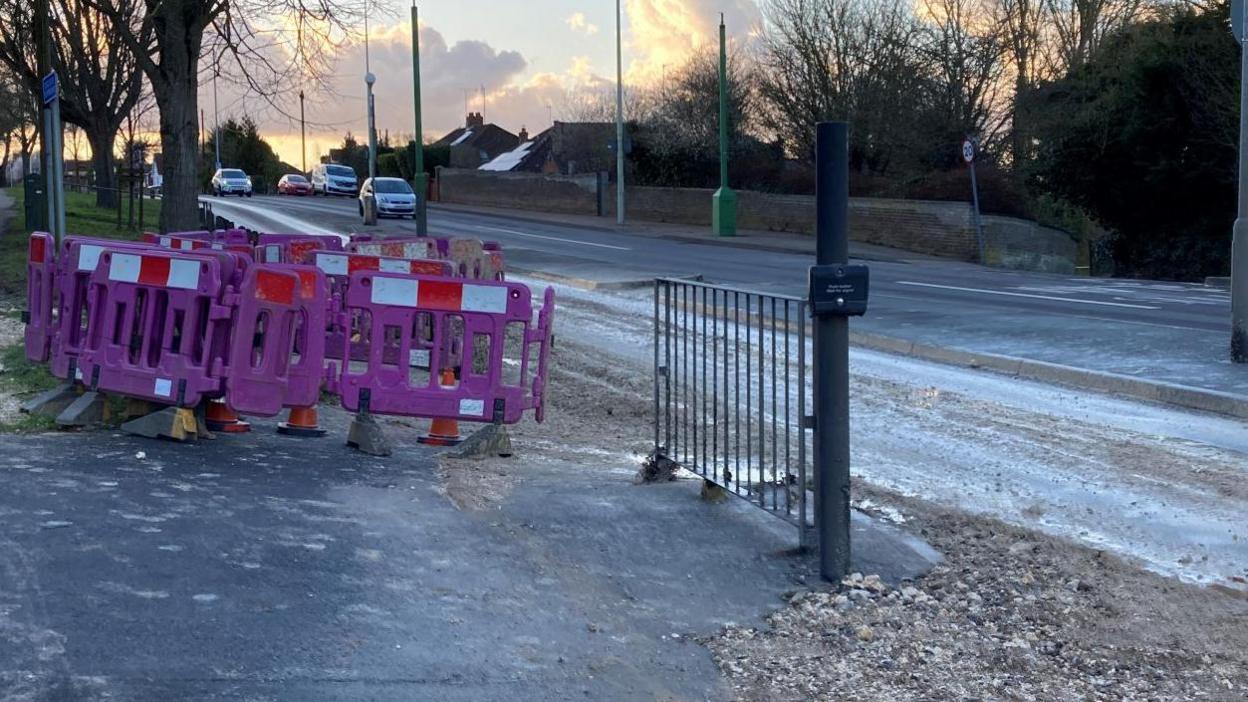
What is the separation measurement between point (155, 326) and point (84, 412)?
28.8 inches

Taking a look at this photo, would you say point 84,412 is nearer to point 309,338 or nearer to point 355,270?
point 309,338

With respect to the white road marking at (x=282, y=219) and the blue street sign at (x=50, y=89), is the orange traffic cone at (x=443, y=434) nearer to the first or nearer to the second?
the blue street sign at (x=50, y=89)

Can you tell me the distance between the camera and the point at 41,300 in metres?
9.74

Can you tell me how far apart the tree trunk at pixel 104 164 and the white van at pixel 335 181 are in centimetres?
2504

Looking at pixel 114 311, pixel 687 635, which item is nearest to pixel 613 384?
pixel 114 311

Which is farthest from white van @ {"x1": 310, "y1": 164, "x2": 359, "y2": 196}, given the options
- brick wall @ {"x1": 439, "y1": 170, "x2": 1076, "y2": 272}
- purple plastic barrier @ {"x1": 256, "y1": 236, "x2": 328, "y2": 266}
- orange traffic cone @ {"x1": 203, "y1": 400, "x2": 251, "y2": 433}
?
orange traffic cone @ {"x1": 203, "y1": 400, "x2": 251, "y2": 433}

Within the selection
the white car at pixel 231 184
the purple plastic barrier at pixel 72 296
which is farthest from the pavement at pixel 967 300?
the white car at pixel 231 184

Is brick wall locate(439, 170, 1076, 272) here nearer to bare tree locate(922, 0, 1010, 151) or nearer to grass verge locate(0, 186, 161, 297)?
bare tree locate(922, 0, 1010, 151)

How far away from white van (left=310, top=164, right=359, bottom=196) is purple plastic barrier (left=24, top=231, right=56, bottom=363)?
5893cm

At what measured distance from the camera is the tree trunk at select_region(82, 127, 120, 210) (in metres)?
38.8

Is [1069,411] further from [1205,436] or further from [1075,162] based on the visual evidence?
[1075,162]

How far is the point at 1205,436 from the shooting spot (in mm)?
9773

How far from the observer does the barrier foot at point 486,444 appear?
8.57 metres

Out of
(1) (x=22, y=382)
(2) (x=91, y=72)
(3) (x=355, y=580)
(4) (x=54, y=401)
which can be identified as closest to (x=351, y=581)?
(3) (x=355, y=580)
